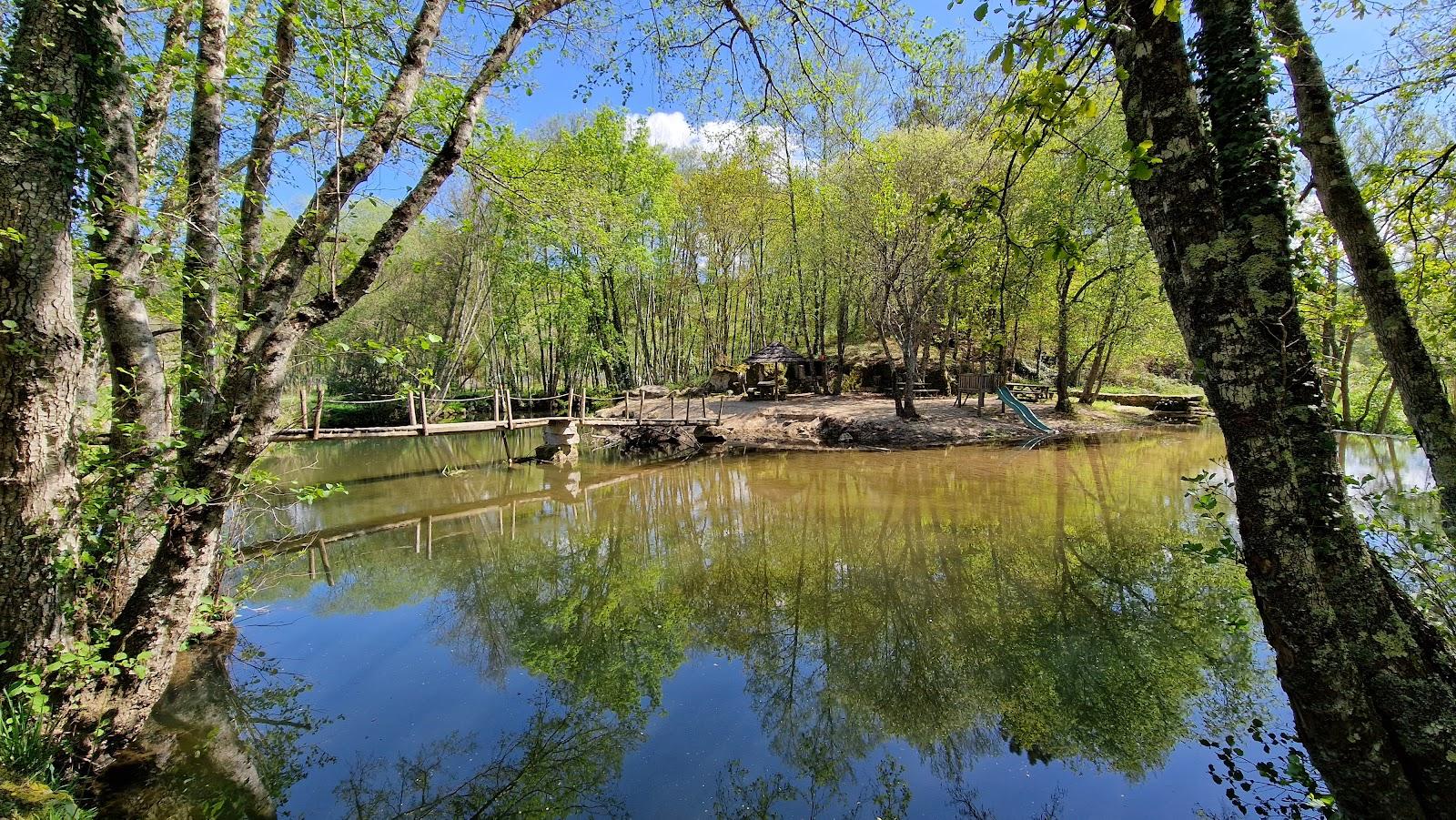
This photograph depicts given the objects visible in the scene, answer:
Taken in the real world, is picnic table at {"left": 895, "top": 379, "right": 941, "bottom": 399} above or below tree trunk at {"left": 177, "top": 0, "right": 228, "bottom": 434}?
below

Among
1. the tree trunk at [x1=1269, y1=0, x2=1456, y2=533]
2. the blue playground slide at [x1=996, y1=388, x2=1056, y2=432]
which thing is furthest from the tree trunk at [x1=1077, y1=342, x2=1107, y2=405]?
the tree trunk at [x1=1269, y1=0, x2=1456, y2=533]

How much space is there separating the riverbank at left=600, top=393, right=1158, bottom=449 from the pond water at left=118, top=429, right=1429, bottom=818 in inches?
274

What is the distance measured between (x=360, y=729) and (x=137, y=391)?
2.64m

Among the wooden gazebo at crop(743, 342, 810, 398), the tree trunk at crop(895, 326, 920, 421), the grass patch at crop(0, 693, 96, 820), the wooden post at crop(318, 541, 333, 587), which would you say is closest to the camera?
the grass patch at crop(0, 693, 96, 820)

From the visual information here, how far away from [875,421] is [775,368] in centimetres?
642

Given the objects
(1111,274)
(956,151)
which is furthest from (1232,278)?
(1111,274)

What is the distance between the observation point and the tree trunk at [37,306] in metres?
2.41

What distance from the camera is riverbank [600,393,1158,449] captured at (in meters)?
16.0

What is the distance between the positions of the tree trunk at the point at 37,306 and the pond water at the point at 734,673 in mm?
1665

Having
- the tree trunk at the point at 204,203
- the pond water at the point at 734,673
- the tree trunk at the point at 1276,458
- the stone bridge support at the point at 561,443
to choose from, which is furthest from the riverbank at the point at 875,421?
the tree trunk at the point at 1276,458

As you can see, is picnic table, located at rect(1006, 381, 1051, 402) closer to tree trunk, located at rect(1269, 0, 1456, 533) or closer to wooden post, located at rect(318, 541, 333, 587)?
tree trunk, located at rect(1269, 0, 1456, 533)

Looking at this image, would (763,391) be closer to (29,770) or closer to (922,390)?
(922,390)

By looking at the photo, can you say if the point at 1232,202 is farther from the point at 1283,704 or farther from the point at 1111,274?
the point at 1111,274

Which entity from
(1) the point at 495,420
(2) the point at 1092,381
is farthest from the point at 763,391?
(2) the point at 1092,381
